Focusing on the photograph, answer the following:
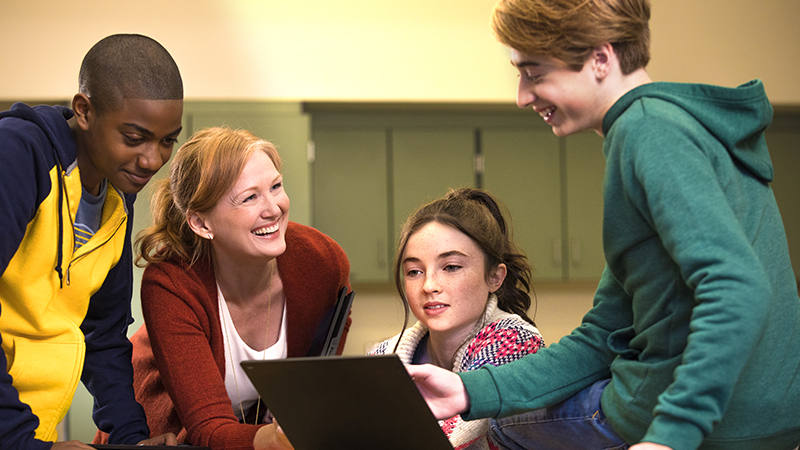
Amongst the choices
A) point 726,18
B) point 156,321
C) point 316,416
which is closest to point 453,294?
point 316,416

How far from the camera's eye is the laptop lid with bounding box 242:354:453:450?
37.7 inches

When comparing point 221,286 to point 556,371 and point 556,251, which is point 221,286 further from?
point 556,251

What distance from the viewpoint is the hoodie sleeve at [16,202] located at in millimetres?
1139

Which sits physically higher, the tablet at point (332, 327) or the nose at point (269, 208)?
the nose at point (269, 208)

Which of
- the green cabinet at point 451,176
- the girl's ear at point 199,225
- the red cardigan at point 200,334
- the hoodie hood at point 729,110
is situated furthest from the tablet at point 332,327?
the green cabinet at point 451,176

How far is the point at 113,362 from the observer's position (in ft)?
5.19

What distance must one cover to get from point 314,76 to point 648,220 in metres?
2.83

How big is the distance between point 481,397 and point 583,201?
3029mm

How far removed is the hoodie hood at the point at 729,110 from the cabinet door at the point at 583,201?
3.02m

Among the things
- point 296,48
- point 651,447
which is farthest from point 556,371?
point 296,48

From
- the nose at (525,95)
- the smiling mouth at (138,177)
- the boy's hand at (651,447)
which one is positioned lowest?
the boy's hand at (651,447)

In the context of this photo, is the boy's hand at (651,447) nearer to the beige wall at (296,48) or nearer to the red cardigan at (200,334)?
the red cardigan at (200,334)

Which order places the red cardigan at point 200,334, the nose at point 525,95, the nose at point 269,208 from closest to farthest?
the nose at point 525,95 < the red cardigan at point 200,334 < the nose at point 269,208

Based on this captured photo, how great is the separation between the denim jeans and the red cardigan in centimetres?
55
